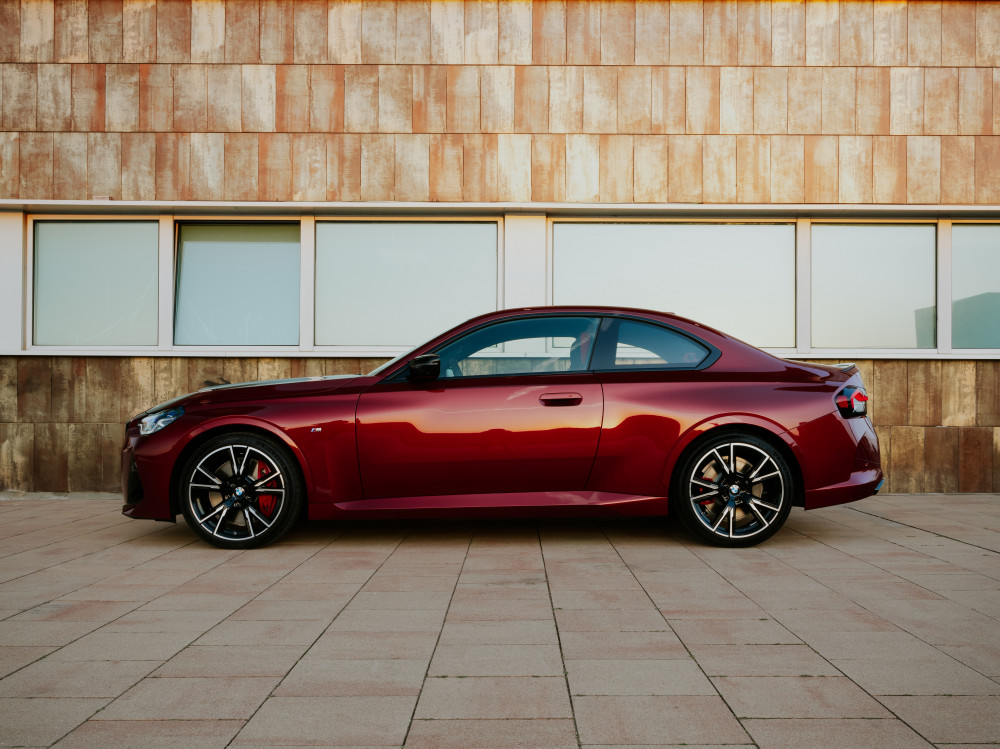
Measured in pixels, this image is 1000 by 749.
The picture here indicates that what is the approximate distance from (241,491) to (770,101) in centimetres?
655

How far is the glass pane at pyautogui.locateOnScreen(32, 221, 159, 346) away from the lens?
28.8 feet

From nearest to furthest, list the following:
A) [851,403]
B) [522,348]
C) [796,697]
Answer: [796,697], [851,403], [522,348]

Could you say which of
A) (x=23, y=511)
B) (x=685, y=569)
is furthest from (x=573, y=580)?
(x=23, y=511)

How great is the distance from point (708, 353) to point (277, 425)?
114 inches

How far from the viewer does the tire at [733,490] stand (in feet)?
17.5

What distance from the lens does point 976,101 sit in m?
8.54

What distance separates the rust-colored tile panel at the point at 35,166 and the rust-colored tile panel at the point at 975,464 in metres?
9.77

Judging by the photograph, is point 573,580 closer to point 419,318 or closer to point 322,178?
point 419,318

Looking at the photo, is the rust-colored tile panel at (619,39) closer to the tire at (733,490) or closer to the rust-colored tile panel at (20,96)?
the tire at (733,490)

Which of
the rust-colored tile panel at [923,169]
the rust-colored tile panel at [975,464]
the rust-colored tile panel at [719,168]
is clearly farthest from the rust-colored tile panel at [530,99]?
the rust-colored tile panel at [975,464]

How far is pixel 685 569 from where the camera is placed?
15.6 feet

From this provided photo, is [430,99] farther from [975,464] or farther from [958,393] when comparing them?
[975,464]

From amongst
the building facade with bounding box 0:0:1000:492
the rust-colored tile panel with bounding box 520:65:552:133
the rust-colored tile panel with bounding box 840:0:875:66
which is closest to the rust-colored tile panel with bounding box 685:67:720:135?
the building facade with bounding box 0:0:1000:492

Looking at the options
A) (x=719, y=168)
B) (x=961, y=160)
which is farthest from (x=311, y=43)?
(x=961, y=160)
